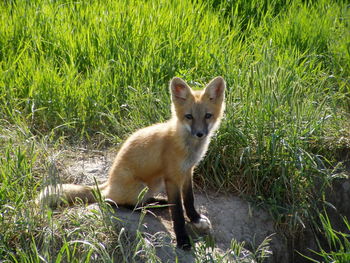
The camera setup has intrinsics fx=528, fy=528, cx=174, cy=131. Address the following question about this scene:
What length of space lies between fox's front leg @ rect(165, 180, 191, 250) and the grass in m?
0.81

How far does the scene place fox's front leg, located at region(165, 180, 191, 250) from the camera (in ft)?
13.5

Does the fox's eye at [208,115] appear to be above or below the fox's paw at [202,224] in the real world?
above

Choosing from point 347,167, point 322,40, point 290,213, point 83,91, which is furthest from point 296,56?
point 83,91

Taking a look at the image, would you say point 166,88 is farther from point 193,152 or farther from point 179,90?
point 193,152

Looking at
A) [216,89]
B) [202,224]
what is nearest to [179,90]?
[216,89]

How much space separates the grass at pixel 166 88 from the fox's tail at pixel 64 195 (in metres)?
0.15

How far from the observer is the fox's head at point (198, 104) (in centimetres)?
437

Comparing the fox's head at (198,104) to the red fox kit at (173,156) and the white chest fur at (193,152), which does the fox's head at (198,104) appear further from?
the white chest fur at (193,152)

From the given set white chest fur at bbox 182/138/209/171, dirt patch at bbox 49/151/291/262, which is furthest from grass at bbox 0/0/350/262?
white chest fur at bbox 182/138/209/171

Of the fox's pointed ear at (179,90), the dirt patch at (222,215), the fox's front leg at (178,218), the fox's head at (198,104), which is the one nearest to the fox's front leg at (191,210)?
the dirt patch at (222,215)

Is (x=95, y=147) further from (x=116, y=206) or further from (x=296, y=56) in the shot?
(x=296, y=56)

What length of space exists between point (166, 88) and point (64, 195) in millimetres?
1856

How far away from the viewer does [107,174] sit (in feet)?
16.3

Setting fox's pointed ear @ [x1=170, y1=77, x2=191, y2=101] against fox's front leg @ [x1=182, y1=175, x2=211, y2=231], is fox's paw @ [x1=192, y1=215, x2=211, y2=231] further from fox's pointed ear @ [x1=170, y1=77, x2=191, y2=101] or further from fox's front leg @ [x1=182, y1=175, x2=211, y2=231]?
fox's pointed ear @ [x1=170, y1=77, x2=191, y2=101]
